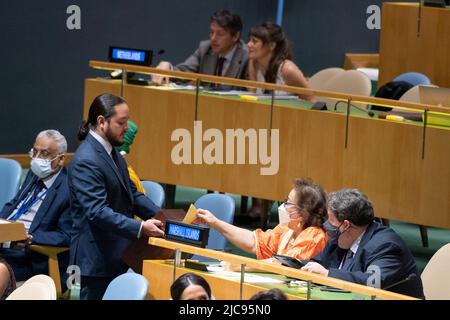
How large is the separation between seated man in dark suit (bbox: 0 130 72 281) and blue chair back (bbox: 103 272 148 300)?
205 centimetres

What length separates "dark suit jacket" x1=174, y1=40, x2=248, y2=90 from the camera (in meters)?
10.9

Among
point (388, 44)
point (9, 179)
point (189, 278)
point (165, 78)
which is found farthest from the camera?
point (388, 44)

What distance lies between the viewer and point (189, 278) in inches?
232

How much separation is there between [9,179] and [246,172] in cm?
192

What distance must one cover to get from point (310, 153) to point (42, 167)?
2.27 meters

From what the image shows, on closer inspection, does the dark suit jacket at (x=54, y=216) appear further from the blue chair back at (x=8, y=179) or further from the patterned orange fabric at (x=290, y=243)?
the patterned orange fabric at (x=290, y=243)

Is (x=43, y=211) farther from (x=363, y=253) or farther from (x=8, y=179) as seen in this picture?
(x=363, y=253)

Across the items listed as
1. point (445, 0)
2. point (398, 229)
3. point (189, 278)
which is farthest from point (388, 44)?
point (189, 278)

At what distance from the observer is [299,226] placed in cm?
739

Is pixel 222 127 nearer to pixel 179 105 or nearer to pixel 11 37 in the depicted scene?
pixel 179 105

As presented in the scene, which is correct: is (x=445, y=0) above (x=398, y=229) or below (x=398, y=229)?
Answer: above

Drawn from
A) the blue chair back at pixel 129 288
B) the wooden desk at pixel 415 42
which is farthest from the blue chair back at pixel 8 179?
the wooden desk at pixel 415 42

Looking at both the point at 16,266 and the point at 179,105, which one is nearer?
the point at 16,266

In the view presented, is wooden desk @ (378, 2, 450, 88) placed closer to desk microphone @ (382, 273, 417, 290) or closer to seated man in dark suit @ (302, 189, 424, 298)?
seated man in dark suit @ (302, 189, 424, 298)
